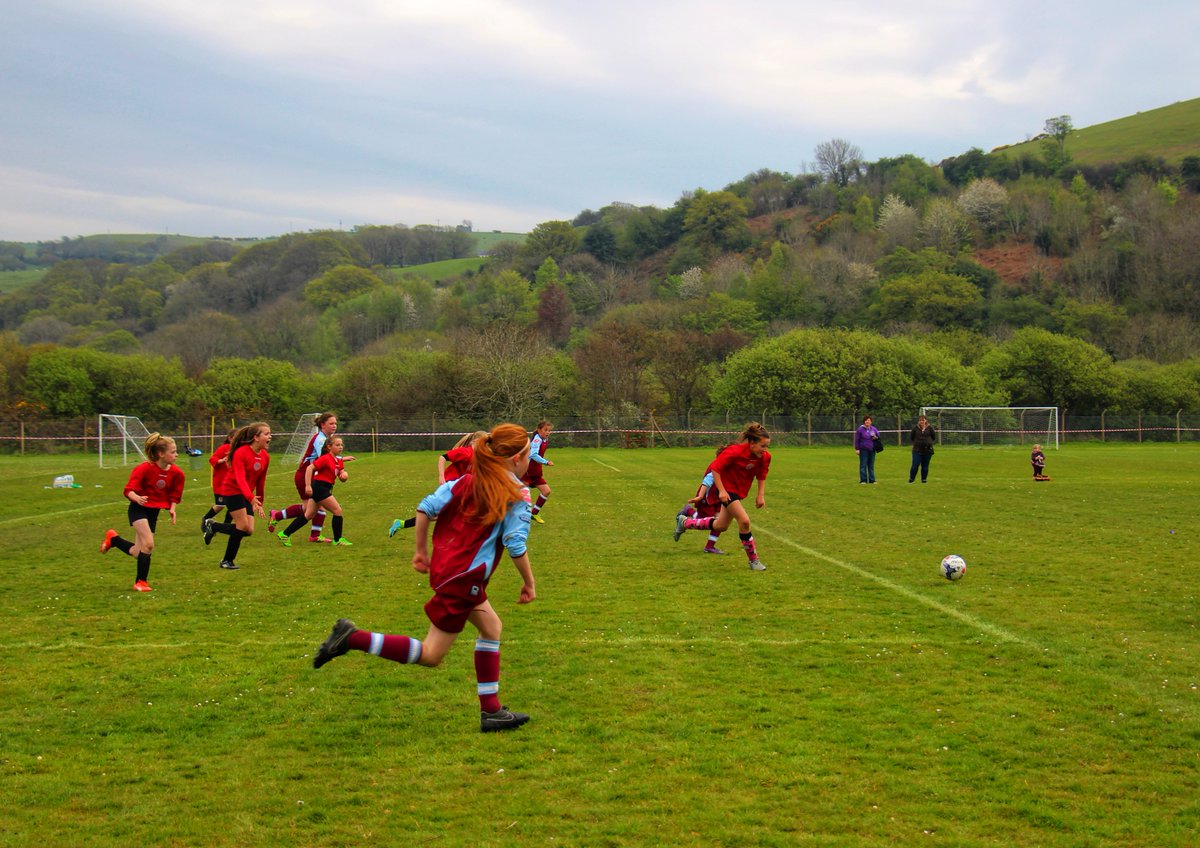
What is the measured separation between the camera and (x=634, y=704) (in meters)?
6.65

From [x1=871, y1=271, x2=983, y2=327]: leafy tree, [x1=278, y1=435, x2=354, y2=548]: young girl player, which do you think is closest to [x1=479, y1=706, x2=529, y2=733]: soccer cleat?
[x1=278, y1=435, x2=354, y2=548]: young girl player

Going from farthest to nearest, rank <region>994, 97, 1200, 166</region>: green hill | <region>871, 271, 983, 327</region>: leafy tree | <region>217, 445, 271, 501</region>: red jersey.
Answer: <region>994, 97, 1200, 166</region>: green hill
<region>871, 271, 983, 327</region>: leafy tree
<region>217, 445, 271, 501</region>: red jersey

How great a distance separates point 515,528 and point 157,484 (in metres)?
6.89

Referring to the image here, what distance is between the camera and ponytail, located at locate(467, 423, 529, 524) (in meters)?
6.07

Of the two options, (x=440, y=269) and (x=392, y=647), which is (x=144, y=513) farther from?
(x=440, y=269)

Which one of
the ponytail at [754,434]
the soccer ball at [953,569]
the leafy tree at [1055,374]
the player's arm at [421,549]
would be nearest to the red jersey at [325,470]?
the ponytail at [754,434]

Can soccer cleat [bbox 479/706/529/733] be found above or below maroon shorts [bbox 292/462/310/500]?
below

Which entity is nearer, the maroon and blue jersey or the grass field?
the grass field

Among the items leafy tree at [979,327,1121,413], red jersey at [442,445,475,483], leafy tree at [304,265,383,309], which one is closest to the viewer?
red jersey at [442,445,475,483]

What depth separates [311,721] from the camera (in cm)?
639

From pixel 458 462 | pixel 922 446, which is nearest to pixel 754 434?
pixel 458 462

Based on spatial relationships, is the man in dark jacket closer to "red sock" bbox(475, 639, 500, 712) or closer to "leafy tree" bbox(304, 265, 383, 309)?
"red sock" bbox(475, 639, 500, 712)

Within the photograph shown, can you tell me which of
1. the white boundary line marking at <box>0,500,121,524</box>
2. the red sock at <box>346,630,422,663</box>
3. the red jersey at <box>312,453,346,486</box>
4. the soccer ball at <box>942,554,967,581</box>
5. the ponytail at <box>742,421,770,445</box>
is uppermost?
the ponytail at <box>742,421,770,445</box>

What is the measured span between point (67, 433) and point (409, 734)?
5362cm
